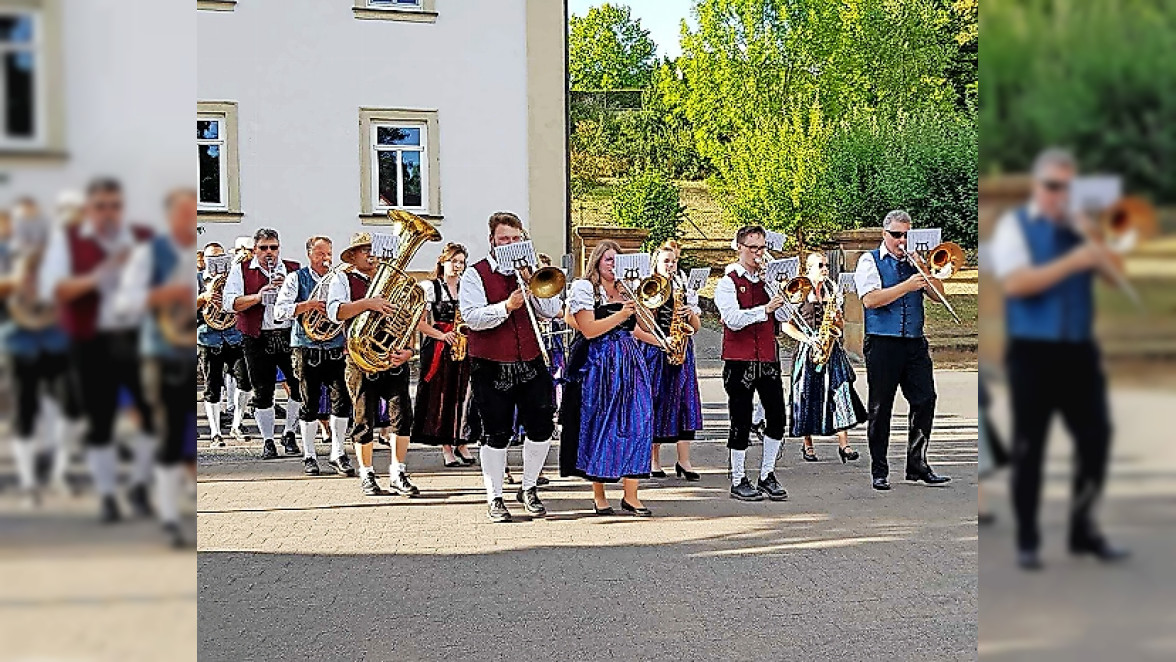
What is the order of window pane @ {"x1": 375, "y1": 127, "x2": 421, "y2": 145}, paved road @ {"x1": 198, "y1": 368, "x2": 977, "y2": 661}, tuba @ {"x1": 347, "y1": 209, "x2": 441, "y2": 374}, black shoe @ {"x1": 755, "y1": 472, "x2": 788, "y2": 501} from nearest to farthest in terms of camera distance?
paved road @ {"x1": 198, "y1": 368, "x2": 977, "y2": 661}
tuba @ {"x1": 347, "y1": 209, "x2": 441, "y2": 374}
black shoe @ {"x1": 755, "y1": 472, "x2": 788, "y2": 501}
window pane @ {"x1": 375, "y1": 127, "x2": 421, "y2": 145}

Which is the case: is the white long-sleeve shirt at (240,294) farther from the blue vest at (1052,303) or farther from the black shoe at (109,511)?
the blue vest at (1052,303)

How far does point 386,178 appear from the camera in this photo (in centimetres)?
1797

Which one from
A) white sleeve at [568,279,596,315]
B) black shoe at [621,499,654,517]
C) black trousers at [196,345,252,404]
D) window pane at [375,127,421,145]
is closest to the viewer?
white sleeve at [568,279,596,315]


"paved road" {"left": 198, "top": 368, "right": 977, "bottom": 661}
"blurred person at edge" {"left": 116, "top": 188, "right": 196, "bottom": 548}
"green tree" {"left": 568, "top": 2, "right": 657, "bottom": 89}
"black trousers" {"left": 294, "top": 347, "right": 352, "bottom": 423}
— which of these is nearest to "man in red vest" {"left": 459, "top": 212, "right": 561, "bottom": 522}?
"paved road" {"left": 198, "top": 368, "right": 977, "bottom": 661}

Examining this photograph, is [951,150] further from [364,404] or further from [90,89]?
[90,89]

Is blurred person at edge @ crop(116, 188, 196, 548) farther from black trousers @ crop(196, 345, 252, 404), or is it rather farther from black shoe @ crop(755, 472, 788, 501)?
black trousers @ crop(196, 345, 252, 404)

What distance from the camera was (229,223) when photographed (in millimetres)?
17625

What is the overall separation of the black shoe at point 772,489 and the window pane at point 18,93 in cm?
725

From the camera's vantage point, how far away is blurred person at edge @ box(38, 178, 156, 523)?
5.25 feet

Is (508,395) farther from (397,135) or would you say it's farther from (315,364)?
(397,135)

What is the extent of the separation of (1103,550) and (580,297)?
596cm

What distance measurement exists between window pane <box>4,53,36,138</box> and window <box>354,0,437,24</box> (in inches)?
652

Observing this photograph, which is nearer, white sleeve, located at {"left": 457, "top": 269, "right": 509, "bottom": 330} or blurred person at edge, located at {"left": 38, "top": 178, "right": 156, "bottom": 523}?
blurred person at edge, located at {"left": 38, "top": 178, "right": 156, "bottom": 523}

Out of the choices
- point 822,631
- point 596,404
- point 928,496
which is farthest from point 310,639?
point 928,496
